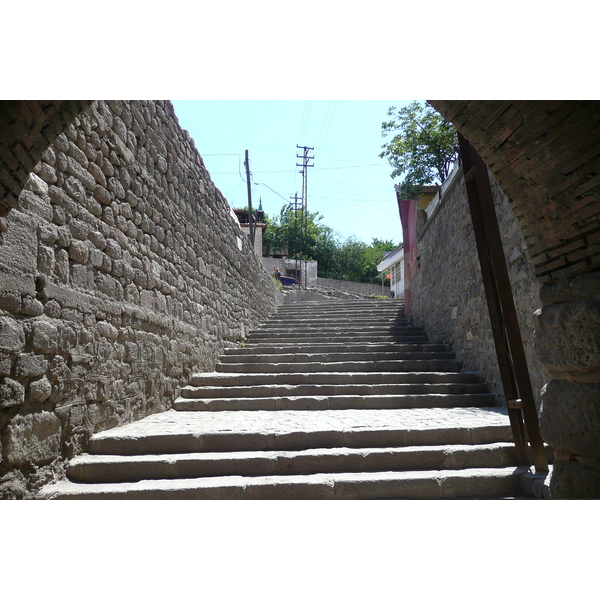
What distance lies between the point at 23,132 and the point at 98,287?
197 centimetres

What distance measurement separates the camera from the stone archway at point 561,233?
200 cm

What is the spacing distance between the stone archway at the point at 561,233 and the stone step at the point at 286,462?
1323 millimetres

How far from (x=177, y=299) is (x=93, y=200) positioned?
6.62ft

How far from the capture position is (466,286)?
6242 mm

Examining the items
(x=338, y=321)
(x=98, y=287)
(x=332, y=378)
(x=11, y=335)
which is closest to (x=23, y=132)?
(x=11, y=335)

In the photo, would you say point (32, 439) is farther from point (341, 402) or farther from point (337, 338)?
point (337, 338)

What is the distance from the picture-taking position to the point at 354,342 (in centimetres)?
809

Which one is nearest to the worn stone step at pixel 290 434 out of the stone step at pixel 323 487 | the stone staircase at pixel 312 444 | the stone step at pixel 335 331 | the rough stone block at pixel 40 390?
the stone staircase at pixel 312 444

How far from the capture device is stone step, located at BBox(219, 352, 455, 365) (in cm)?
703

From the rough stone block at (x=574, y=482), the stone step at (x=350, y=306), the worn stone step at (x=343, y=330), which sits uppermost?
the stone step at (x=350, y=306)

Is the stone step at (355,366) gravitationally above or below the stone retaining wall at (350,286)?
below

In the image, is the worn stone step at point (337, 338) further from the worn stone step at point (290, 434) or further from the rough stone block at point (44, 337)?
the rough stone block at point (44, 337)

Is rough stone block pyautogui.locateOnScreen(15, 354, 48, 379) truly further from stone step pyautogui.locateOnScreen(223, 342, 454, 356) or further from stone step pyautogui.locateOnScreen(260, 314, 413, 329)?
stone step pyautogui.locateOnScreen(260, 314, 413, 329)

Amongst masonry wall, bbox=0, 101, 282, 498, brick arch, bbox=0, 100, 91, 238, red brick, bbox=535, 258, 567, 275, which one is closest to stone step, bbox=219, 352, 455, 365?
masonry wall, bbox=0, 101, 282, 498
